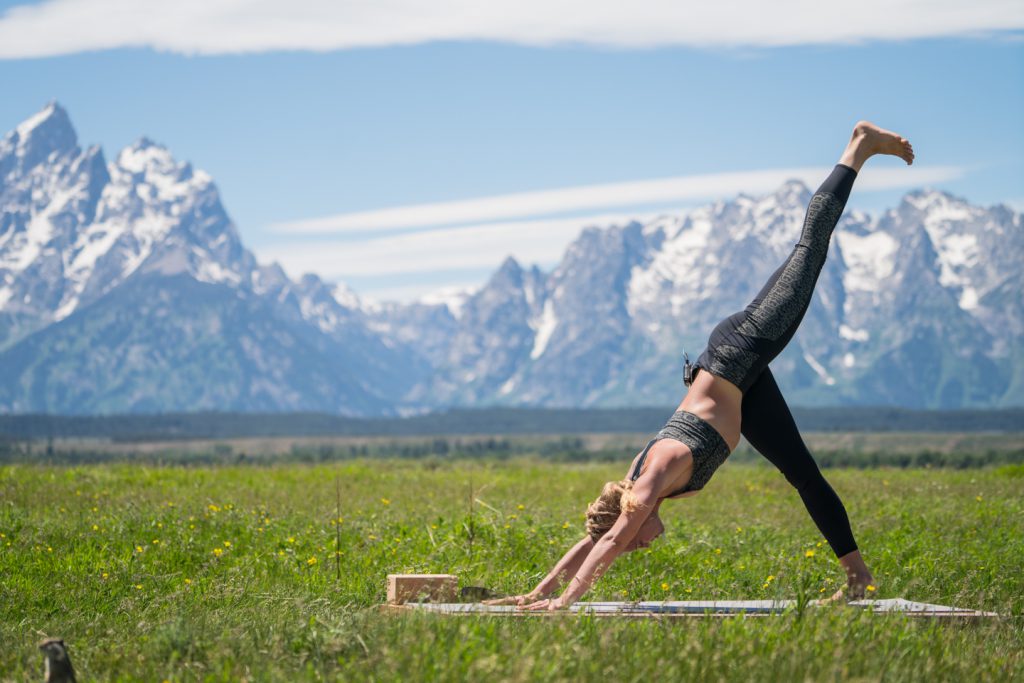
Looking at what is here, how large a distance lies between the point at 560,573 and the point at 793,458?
7.19ft

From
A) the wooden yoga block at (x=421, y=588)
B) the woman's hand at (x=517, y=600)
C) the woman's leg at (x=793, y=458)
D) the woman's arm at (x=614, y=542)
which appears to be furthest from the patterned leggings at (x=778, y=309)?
the wooden yoga block at (x=421, y=588)

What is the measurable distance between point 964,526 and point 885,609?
9.97m

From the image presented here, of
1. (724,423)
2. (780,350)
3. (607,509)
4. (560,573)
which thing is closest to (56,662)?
(560,573)

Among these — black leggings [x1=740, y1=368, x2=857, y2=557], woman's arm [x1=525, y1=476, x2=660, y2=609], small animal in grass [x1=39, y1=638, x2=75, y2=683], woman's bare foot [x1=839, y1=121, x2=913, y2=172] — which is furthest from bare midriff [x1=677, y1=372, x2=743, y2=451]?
small animal in grass [x1=39, y1=638, x2=75, y2=683]

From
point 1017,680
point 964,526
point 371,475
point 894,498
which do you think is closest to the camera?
point 1017,680

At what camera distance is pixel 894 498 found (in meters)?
24.3

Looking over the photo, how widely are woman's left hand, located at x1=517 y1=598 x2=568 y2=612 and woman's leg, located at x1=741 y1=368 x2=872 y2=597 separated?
2.02 m

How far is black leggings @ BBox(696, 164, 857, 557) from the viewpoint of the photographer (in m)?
9.98

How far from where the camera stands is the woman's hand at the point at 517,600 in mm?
10055

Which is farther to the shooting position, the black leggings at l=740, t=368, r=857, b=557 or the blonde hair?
the black leggings at l=740, t=368, r=857, b=557

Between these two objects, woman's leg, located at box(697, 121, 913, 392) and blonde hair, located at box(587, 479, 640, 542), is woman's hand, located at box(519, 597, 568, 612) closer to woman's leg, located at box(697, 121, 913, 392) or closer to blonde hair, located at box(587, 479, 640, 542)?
blonde hair, located at box(587, 479, 640, 542)

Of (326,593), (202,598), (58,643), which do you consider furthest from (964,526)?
(58,643)

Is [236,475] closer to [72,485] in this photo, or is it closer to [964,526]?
[72,485]

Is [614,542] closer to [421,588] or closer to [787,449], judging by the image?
[787,449]
